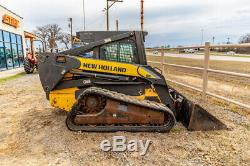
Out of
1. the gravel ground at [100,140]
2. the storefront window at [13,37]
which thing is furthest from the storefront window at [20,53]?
the gravel ground at [100,140]

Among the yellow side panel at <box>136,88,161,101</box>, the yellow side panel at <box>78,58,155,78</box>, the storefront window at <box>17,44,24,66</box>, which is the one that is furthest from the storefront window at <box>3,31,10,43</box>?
the yellow side panel at <box>136,88,161,101</box>

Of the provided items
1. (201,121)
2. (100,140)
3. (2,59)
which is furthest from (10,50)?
(201,121)

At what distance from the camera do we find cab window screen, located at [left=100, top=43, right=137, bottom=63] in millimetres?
5027

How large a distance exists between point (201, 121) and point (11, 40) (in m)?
20.8

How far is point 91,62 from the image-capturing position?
4906 mm

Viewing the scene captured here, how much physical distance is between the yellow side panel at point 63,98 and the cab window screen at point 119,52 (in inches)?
35.9

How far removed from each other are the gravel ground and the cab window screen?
4.80 ft

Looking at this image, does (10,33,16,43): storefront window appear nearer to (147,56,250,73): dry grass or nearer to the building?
the building

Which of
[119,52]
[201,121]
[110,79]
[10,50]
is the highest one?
[119,52]

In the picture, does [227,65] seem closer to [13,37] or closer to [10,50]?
[10,50]

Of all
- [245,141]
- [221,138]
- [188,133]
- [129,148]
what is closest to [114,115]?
[129,148]

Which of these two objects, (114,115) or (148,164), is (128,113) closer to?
(114,115)

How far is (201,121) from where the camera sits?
189 inches

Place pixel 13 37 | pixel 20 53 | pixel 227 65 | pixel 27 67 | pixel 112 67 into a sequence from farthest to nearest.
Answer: pixel 20 53 → pixel 13 37 → pixel 227 65 → pixel 27 67 → pixel 112 67
